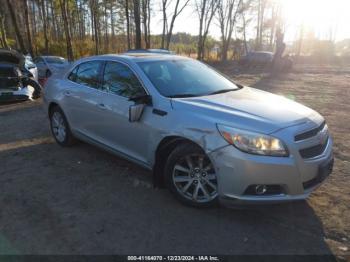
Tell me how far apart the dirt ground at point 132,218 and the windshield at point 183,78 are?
1.28 meters

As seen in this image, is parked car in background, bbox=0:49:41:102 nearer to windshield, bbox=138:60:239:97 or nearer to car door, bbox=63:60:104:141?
car door, bbox=63:60:104:141

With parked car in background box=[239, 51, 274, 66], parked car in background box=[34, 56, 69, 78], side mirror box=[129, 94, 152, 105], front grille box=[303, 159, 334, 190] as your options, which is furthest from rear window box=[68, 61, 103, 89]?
parked car in background box=[239, 51, 274, 66]

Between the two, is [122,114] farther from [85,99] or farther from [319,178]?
[319,178]

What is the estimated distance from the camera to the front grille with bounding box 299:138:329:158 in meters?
3.52

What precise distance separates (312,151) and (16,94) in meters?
8.55

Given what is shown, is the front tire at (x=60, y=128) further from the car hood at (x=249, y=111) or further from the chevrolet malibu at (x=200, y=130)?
the car hood at (x=249, y=111)

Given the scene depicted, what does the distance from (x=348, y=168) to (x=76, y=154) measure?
414 cm

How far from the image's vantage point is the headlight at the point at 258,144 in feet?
11.2

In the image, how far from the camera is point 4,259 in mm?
3127

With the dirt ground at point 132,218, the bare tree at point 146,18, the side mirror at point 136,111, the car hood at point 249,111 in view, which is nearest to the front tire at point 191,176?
the dirt ground at point 132,218

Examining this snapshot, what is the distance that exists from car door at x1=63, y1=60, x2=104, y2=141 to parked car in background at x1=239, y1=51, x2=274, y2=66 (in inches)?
955

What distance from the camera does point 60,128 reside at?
6195mm

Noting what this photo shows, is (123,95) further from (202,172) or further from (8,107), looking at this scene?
(8,107)

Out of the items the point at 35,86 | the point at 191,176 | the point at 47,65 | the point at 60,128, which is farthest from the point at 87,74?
the point at 47,65
